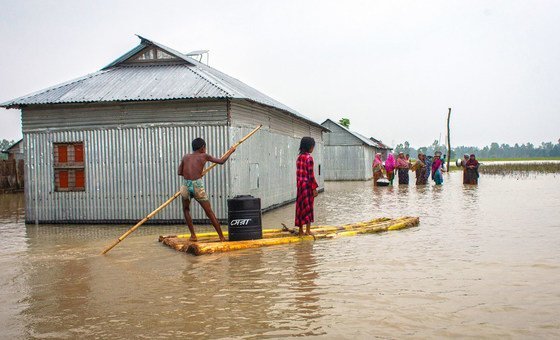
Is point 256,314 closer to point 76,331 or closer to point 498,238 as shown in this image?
point 76,331

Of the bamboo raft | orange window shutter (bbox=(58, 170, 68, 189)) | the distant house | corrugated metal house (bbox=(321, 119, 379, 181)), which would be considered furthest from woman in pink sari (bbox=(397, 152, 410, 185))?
the distant house

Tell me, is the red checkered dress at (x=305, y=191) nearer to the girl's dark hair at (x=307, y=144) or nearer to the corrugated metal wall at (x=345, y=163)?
the girl's dark hair at (x=307, y=144)

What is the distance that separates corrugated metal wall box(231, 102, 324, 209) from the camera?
15.0 m

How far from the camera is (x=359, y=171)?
42812 millimetres

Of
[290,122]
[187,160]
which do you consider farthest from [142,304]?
[290,122]

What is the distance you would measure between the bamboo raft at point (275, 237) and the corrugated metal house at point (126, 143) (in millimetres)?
3472

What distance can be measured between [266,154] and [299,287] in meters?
10.8

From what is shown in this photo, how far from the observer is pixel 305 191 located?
1085 cm

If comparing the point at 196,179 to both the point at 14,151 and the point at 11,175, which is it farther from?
the point at 14,151

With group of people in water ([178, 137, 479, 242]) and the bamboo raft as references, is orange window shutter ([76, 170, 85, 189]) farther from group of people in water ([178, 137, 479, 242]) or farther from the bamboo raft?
group of people in water ([178, 137, 479, 242])

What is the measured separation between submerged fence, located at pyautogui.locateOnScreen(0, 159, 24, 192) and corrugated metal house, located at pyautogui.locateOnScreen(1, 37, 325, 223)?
16.2 m

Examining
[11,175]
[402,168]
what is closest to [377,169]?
[402,168]

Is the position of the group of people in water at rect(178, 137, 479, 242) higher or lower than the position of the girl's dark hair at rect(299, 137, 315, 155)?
lower

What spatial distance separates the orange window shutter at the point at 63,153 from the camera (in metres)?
15.3
